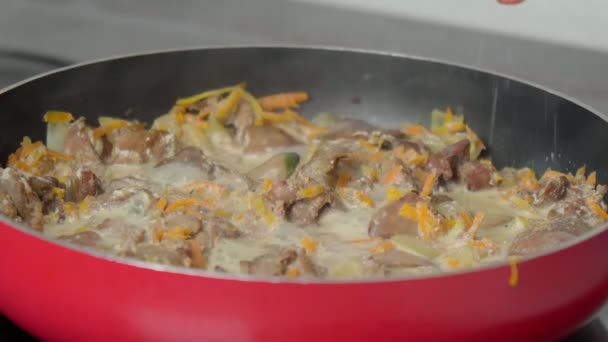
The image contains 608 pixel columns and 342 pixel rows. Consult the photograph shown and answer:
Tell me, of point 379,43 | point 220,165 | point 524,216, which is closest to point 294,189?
point 220,165

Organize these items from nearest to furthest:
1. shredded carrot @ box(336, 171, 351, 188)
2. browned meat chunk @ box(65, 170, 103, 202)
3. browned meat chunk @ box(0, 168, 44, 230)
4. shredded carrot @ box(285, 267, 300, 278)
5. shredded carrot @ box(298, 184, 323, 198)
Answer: shredded carrot @ box(285, 267, 300, 278)
browned meat chunk @ box(0, 168, 44, 230)
shredded carrot @ box(298, 184, 323, 198)
browned meat chunk @ box(65, 170, 103, 202)
shredded carrot @ box(336, 171, 351, 188)

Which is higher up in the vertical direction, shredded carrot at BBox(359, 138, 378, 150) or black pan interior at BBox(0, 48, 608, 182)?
black pan interior at BBox(0, 48, 608, 182)

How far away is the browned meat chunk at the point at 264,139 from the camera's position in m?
2.26

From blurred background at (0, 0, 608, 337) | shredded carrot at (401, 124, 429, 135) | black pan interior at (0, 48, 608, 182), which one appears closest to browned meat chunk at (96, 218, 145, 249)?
black pan interior at (0, 48, 608, 182)

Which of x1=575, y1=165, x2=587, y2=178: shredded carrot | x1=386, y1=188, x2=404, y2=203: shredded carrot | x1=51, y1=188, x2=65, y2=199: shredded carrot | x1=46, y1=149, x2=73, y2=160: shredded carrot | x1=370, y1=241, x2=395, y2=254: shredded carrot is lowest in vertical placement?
x1=370, y1=241, x2=395, y2=254: shredded carrot

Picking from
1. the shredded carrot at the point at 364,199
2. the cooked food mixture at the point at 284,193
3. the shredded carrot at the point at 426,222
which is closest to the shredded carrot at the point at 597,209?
the cooked food mixture at the point at 284,193

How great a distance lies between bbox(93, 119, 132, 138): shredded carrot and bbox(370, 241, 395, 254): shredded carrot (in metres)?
0.86

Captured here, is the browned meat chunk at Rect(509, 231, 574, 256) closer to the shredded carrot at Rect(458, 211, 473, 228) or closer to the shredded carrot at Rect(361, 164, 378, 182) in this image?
the shredded carrot at Rect(458, 211, 473, 228)

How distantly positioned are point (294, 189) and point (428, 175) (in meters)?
0.40

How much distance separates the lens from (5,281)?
140cm

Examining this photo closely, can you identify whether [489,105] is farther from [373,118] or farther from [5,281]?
[5,281]

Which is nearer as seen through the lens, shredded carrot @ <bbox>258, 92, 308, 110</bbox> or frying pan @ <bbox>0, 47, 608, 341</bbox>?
frying pan @ <bbox>0, 47, 608, 341</bbox>

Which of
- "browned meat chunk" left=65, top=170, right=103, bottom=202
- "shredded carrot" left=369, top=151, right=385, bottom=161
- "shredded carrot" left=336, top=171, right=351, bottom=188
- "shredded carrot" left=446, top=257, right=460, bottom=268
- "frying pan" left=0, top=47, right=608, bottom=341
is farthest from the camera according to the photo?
"shredded carrot" left=369, top=151, right=385, bottom=161

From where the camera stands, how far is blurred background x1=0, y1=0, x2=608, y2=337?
Answer: 9.50ft
